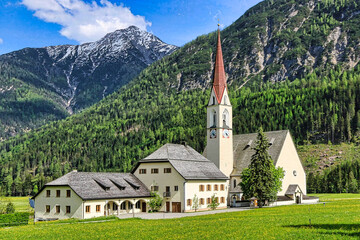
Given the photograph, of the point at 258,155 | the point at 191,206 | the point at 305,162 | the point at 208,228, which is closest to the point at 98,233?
the point at 208,228

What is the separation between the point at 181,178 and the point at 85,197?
1650cm

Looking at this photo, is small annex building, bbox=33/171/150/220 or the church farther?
the church

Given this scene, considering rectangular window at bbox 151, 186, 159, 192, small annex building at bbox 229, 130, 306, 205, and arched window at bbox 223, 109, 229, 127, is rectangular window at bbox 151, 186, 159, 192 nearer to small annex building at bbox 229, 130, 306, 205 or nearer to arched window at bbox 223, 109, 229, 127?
small annex building at bbox 229, 130, 306, 205

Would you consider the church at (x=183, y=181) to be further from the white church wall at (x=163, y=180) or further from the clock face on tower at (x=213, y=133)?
the clock face on tower at (x=213, y=133)

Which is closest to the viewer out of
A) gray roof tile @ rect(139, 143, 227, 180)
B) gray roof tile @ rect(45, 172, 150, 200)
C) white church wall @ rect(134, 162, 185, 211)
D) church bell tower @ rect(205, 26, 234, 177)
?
gray roof tile @ rect(45, 172, 150, 200)

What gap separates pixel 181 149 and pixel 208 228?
41.2 m

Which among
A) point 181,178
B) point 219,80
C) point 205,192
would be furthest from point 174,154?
point 219,80

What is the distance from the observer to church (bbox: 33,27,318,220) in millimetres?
62188

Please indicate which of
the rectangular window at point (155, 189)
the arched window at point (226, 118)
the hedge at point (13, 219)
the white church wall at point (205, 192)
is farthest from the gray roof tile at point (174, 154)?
the hedge at point (13, 219)

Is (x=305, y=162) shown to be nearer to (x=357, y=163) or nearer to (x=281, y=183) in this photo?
(x=357, y=163)

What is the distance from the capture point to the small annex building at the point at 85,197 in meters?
60.1

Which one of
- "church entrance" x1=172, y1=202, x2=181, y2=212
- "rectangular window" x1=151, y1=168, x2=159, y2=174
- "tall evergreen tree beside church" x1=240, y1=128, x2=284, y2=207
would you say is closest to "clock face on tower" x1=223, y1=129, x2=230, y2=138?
"tall evergreen tree beside church" x1=240, y1=128, x2=284, y2=207

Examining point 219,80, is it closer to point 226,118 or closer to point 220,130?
point 226,118

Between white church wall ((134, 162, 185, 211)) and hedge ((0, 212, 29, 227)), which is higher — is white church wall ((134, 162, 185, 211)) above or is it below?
above
